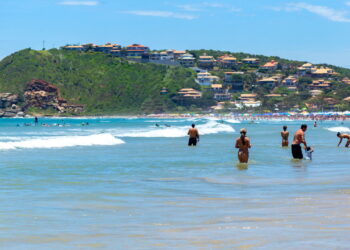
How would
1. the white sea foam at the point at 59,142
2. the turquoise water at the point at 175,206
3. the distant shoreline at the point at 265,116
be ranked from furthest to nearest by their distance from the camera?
the distant shoreline at the point at 265,116, the white sea foam at the point at 59,142, the turquoise water at the point at 175,206

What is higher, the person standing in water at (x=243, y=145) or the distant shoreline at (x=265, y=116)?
the person standing in water at (x=243, y=145)

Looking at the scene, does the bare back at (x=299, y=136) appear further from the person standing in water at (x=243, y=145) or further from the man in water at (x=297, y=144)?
the person standing in water at (x=243, y=145)

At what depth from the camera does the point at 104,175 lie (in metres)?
17.2

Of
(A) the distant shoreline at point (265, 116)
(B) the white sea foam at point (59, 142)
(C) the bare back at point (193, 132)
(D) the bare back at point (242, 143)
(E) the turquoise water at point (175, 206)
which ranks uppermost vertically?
(D) the bare back at point (242, 143)

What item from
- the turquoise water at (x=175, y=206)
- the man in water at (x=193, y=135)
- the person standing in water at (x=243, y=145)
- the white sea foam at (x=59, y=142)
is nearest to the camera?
the turquoise water at (x=175, y=206)

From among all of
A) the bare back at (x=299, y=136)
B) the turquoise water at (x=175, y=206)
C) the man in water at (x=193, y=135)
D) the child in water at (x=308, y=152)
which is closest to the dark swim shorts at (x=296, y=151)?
the child in water at (x=308, y=152)

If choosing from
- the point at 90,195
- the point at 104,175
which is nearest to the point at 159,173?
the point at 104,175

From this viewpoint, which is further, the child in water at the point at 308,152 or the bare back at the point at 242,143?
the child in water at the point at 308,152

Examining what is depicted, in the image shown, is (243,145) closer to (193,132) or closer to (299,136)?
(299,136)

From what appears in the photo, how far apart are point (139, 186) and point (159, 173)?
11.0 ft

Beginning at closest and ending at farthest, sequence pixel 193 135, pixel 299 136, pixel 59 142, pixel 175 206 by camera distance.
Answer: pixel 175 206
pixel 299 136
pixel 193 135
pixel 59 142

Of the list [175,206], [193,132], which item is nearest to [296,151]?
[193,132]

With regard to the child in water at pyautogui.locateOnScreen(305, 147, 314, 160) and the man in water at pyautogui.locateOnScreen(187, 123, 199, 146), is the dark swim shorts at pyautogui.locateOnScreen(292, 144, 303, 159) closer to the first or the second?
the child in water at pyautogui.locateOnScreen(305, 147, 314, 160)

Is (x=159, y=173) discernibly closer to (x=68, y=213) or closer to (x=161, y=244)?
(x=68, y=213)
